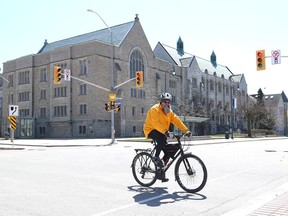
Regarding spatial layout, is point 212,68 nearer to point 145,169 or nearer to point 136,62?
point 136,62

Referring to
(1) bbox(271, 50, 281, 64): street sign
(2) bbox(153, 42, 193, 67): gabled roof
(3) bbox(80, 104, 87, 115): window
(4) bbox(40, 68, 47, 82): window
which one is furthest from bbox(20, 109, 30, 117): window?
(1) bbox(271, 50, 281, 64): street sign

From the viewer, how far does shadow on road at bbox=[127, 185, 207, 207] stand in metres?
6.30

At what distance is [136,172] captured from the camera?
26.6 feet

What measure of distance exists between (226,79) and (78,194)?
9100 cm

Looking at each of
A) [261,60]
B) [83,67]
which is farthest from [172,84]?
[261,60]

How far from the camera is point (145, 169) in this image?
7816mm

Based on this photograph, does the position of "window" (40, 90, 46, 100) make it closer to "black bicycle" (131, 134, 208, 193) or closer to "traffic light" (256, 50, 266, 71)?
"traffic light" (256, 50, 266, 71)

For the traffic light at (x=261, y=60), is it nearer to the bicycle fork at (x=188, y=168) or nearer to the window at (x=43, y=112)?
the bicycle fork at (x=188, y=168)

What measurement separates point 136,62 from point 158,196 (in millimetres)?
53953

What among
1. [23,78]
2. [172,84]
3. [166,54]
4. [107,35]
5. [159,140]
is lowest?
[159,140]

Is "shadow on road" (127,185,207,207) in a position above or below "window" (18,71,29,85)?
below

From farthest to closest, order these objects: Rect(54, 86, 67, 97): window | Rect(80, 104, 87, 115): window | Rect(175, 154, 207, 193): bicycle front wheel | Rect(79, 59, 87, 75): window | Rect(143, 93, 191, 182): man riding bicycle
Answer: Rect(54, 86, 67, 97): window, Rect(79, 59, 87, 75): window, Rect(80, 104, 87, 115): window, Rect(143, 93, 191, 182): man riding bicycle, Rect(175, 154, 207, 193): bicycle front wheel

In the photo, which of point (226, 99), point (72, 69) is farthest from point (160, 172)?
point (226, 99)

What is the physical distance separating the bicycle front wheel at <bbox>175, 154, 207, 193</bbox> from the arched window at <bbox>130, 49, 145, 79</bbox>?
5129 cm
